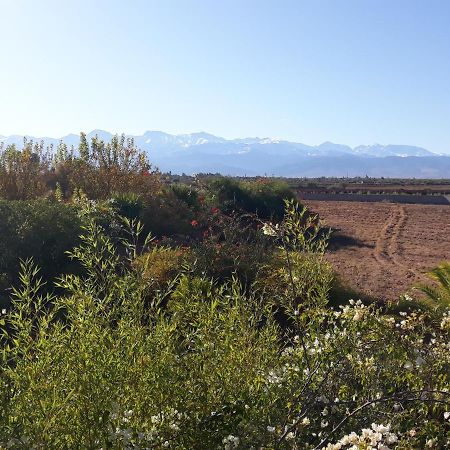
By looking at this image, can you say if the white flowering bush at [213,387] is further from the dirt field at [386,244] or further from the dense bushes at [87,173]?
the dense bushes at [87,173]

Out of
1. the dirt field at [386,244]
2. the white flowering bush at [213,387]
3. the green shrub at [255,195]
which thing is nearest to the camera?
the white flowering bush at [213,387]

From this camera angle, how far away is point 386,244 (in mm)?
17828

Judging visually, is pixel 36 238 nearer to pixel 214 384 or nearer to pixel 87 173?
pixel 214 384

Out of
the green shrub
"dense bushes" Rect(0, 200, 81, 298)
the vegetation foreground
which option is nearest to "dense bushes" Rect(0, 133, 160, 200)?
the green shrub

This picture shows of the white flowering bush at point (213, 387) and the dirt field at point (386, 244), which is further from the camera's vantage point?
the dirt field at point (386, 244)

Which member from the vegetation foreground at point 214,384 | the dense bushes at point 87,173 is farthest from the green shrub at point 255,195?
the vegetation foreground at point 214,384

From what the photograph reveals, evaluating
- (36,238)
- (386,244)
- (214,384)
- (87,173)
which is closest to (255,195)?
(386,244)

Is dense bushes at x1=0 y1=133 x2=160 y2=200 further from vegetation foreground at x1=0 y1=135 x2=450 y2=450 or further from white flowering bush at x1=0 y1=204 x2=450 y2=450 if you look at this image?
white flowering bush at x1=0 y1=204 x2=450 y2=450

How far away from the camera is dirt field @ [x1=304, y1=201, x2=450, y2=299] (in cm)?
1184

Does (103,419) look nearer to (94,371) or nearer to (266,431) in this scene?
(94,371)

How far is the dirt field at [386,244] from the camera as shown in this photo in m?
11.8

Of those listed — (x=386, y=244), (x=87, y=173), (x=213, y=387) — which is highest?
(x=87, y=173)

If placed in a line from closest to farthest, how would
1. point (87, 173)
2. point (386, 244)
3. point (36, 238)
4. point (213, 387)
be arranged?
point (213, 387), point (36, 238), point (87, 173), point (386, 244)

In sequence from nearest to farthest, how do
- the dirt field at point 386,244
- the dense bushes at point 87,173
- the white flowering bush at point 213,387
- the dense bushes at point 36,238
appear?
the white flowering bush at point 213,387 → the dense bushes at point 36,238 → the dirt field at point 386,244 → the dense bushes at point 87,173
